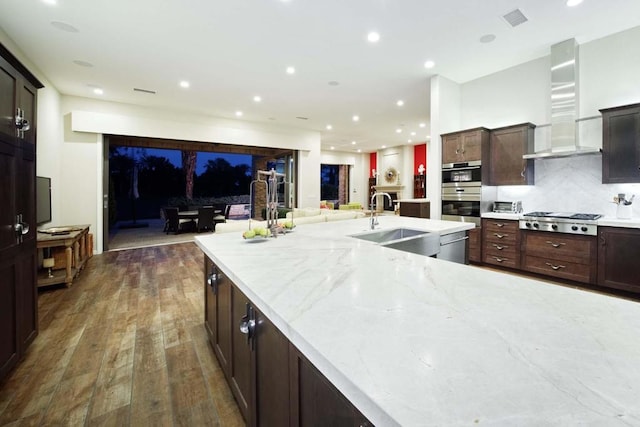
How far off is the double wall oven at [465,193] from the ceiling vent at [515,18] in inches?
72.3

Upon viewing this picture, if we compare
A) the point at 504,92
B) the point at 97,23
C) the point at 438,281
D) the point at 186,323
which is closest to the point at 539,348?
→ the point at 438,281

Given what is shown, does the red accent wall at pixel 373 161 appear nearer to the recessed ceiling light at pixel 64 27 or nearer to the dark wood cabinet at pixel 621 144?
the dark wood cabinet at pixel 621 144

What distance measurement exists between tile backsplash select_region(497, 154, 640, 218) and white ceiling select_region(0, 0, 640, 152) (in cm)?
167

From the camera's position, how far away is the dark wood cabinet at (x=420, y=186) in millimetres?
11789

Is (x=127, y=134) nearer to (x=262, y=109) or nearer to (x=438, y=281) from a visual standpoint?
(x=262, y=109)

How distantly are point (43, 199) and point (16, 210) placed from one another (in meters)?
3.38

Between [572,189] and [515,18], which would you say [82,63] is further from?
[572,189]

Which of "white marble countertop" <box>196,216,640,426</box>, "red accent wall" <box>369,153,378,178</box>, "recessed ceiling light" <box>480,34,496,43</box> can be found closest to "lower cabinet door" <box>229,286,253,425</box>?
"white marble countertop" <box>196,216,640,426</box>

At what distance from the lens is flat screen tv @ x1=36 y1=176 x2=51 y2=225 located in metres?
4.42

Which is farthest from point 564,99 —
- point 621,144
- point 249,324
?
point 249,324

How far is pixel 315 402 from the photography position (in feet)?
2.80

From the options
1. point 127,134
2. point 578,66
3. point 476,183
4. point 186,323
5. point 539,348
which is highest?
point 578,66

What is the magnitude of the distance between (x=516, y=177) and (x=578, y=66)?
1681 millimetres

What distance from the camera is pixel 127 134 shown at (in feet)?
20.7
